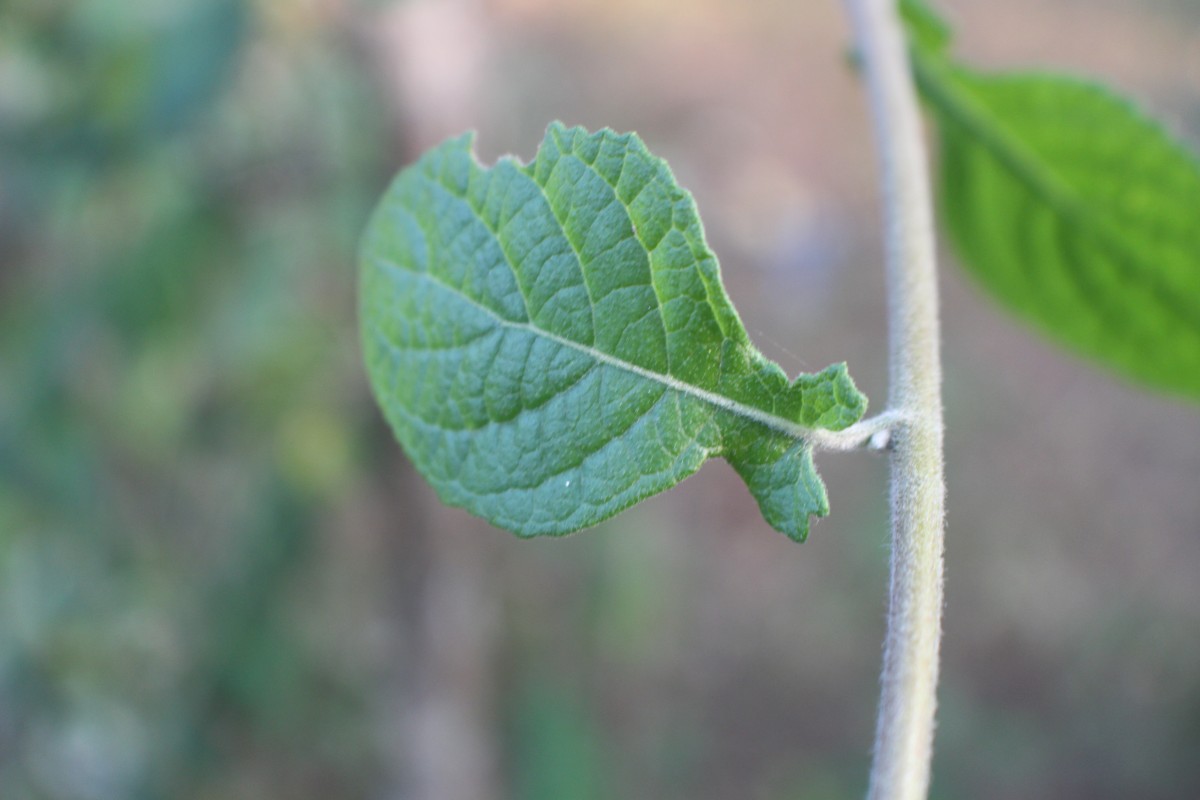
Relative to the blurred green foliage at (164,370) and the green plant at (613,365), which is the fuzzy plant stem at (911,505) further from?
the blurred green foliage at (164,370)

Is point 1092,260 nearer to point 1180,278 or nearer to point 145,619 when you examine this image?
point 1180,278

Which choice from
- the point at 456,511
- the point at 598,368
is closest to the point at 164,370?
the point at 456,511

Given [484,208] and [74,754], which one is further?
[74,754]

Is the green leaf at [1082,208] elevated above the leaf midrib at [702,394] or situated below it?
above

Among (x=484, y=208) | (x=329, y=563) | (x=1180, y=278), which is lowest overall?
(x=484, y=208)

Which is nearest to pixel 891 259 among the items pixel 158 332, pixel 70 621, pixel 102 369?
pixel 158 332

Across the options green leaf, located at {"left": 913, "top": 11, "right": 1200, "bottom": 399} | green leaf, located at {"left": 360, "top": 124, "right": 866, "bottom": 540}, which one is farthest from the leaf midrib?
green leaf, located at {"left": 913, "top": 11, "right": 1200, "bottom": 399}

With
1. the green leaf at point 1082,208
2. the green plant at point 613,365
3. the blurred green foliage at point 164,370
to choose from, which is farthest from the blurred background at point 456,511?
the green leaf at point 1082,208

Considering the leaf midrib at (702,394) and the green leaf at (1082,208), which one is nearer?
the leaf midrib at (702,394)
